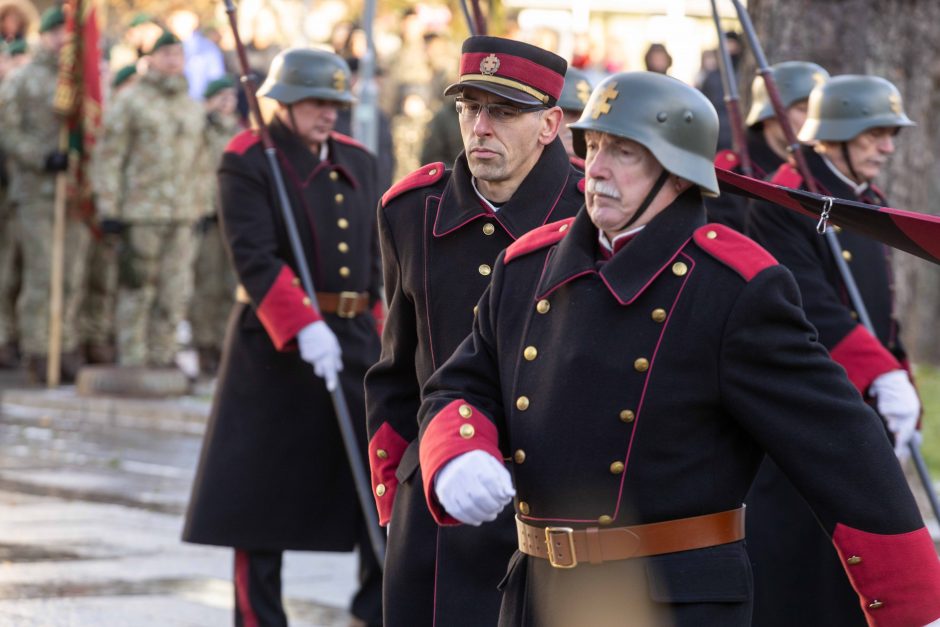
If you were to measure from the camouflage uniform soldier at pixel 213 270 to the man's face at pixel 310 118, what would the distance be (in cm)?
763

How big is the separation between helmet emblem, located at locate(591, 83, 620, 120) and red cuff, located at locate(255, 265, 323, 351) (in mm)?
2947

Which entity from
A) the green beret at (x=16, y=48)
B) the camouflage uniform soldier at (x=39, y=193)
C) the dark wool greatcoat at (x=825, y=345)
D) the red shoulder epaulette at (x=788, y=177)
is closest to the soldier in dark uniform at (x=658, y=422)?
the dark wool greatcoat at (x=825, y=345)

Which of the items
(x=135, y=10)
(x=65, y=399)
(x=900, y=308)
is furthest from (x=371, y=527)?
(x=135, y=10)

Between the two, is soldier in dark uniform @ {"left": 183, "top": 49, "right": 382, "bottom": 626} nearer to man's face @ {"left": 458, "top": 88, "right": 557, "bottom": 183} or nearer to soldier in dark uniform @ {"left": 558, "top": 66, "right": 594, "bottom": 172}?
soldier in dark uniform @ {"left": 558, "top": 66, "right": 594, "bottom": 172}

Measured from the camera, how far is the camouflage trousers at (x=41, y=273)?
46.3ft

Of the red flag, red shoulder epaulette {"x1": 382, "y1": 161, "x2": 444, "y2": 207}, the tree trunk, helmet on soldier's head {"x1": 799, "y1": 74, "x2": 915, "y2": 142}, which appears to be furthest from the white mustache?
the red flag

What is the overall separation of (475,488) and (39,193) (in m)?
11.1

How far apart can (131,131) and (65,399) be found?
6.45ft

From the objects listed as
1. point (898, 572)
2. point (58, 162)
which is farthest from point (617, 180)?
point (58, 162)

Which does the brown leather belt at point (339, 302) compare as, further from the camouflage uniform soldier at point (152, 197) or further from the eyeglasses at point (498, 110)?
the camouflage uniform soldier at point (152, 197)

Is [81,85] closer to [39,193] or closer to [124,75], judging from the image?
[124,75]

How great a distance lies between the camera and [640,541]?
371 centimetres

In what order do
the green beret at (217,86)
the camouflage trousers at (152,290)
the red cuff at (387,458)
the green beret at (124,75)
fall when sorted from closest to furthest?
1. the red cuff at (387,458)
2. the camouflage trousers at (152,290)
3. the green beret at (124,75)
4. the green beret at (217,86)

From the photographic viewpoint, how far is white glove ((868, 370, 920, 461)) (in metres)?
6.00
